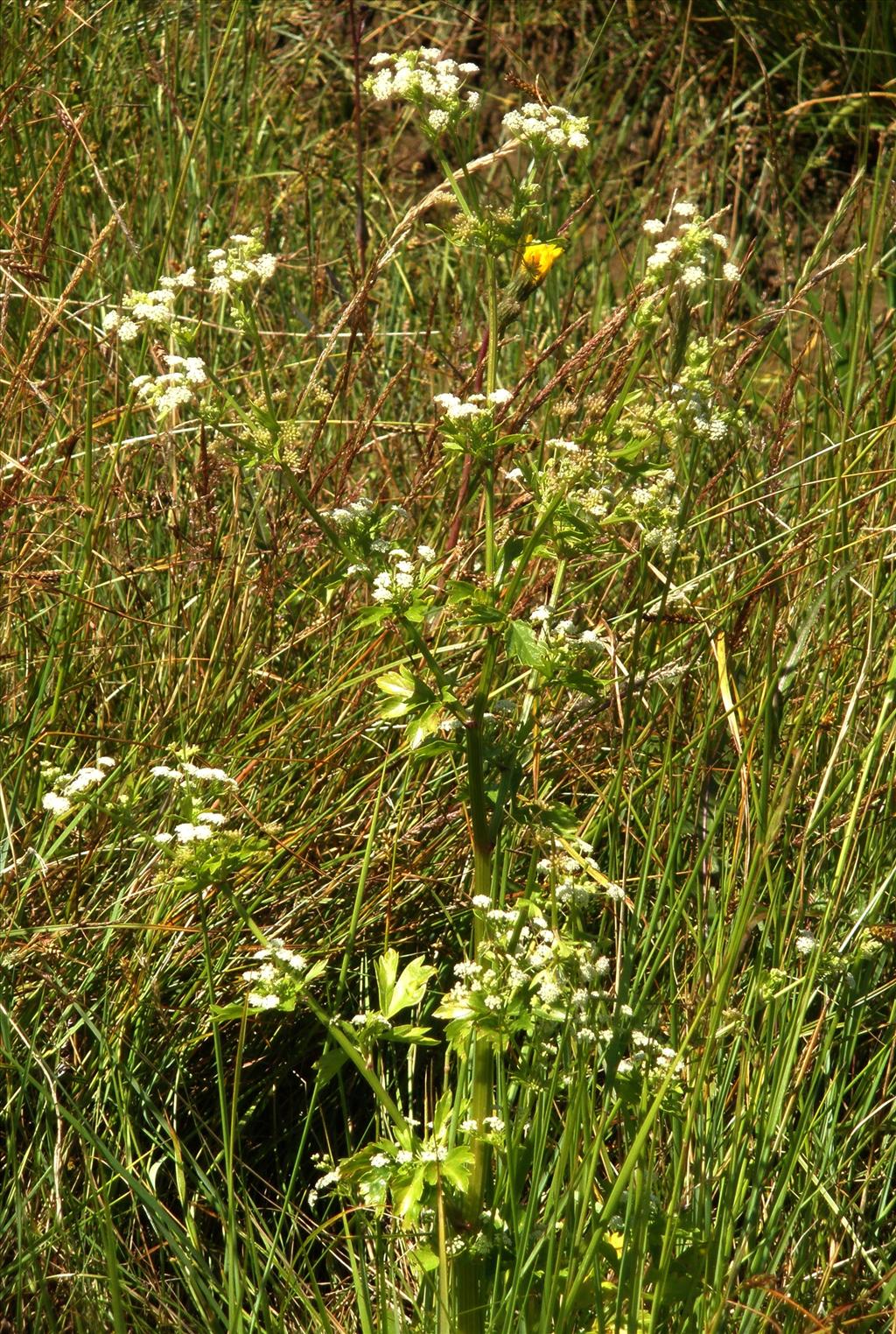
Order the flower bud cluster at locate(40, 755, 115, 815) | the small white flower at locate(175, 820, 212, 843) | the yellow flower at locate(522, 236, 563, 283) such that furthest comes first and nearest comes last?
the yellow flower at locate(522, 236, 563, 283), the flower bud cluster at locate(40, 755, 115, 815), the small white flower at locate(175, 820, 212, 843)

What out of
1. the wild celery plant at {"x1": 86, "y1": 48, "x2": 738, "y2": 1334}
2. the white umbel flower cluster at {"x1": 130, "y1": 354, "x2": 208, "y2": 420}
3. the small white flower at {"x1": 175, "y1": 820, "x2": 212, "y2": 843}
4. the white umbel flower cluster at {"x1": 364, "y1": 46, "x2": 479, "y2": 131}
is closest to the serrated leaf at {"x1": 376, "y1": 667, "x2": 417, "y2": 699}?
the wild celery plant at {"x1": 86, "y1": 48, "x2": 738, "y2": 1334}

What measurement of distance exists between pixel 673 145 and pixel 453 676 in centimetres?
265

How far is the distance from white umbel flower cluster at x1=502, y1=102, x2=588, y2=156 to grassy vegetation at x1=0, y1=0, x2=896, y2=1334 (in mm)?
75

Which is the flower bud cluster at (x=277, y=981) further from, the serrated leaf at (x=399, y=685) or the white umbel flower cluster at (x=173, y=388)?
the white umbel flower cluster at (x=173, y=388)

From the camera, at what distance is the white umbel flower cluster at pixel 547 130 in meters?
1.49

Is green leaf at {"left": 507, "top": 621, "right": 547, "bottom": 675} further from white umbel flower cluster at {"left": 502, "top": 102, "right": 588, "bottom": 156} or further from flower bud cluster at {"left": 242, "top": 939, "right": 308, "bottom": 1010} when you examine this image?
white umbel flower cluster at {"left": 502, "top": 102, "right": 588, "bottom": 156}

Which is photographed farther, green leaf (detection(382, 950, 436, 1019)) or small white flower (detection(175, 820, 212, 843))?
green leaf (detection(382, 950, 436, 1019))

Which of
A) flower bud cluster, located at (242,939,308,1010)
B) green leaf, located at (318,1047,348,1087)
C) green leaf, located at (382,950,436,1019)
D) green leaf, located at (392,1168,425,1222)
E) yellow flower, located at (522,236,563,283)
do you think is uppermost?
yellow flower, located at (522,236,563,283)

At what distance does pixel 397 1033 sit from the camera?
1.54 meters

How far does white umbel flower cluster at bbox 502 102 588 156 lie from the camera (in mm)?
1489

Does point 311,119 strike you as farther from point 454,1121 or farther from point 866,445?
point 454,1121

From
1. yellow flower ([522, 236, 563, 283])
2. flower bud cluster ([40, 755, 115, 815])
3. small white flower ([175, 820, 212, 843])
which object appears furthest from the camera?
yellow flower ([522, 236, 563, 283])

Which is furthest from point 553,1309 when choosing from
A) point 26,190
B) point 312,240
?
point 312,240

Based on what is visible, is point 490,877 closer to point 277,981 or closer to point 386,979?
point 386,979
